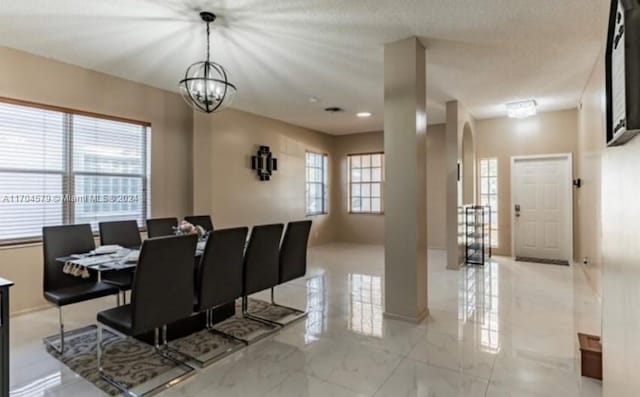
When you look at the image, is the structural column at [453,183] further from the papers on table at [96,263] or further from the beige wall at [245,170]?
the papers on table at [96,263]

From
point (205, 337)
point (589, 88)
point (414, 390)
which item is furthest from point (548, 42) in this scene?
point (205, 337)

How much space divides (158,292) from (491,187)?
6369 millimetres

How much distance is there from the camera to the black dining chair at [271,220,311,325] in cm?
347

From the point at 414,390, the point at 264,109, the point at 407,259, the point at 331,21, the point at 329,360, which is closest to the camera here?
the point at 414,390

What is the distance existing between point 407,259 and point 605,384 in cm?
172

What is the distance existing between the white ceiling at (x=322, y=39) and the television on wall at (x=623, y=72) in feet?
5.00

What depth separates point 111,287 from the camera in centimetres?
306

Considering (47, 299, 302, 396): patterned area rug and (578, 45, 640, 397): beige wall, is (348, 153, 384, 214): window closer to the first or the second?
(47, 299, 302, 396): patterned area rug

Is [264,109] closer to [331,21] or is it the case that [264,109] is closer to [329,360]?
[331,21]

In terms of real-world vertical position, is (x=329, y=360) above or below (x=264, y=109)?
below

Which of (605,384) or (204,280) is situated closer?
(605,384)

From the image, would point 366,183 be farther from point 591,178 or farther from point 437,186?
point 591,178

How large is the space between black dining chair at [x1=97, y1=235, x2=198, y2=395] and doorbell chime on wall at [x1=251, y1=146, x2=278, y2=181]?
4.10m

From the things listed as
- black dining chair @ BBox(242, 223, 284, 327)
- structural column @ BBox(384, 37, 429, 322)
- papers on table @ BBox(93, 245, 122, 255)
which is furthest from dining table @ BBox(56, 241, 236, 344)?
structural column @ BBox(384, 37, 429, 322)
